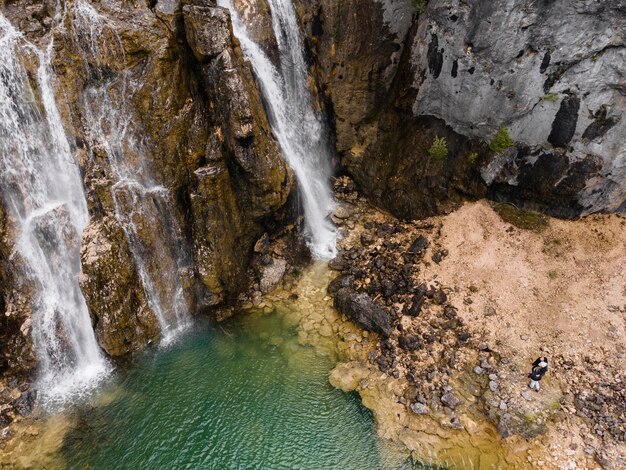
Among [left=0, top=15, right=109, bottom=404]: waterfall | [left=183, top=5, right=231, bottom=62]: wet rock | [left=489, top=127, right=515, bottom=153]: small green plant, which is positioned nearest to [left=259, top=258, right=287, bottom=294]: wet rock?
[left=0, top=15, right=109, bottom=404]: waterfall

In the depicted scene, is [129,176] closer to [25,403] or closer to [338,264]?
[25,403]

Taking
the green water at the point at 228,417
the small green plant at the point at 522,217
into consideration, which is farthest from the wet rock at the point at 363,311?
the small green plant at the point at 522,217

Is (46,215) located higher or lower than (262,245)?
higher

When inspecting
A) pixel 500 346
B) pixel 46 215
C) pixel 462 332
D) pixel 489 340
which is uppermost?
pixel 46 215

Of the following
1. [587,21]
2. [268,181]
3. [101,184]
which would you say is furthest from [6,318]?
[587,21]

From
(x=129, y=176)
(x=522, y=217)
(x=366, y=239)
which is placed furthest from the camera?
(x=366, y=239)

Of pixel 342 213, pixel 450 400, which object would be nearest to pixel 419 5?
pixel 342 213

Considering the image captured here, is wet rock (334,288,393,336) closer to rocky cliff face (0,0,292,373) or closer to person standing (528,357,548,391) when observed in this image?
person standing (528,357,548,391)
